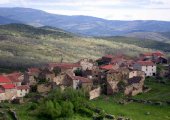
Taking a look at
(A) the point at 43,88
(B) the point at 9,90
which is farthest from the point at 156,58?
(B) the point at 9,90

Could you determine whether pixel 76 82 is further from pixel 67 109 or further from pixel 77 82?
pixel 67 109

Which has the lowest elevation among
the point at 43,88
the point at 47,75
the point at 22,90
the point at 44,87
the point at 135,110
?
the point at 135,110

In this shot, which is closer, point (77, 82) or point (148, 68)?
point (77, 82)

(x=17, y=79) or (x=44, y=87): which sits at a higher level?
(x=17, y=79)

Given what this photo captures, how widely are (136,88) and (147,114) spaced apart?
66.7 ft

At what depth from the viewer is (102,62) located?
161125 mm

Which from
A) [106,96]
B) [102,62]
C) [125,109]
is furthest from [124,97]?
[102,62]

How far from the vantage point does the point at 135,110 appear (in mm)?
97500

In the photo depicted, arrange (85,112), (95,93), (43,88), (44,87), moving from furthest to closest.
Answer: (44,87), (43,88), (95,93), (85,112)

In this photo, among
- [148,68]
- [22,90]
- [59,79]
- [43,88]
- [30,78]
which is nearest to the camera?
[22,90]

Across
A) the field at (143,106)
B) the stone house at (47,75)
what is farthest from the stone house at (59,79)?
the field at (143,106)

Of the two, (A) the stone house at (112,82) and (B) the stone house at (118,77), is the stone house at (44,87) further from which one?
(B) the stone house at (118,77)

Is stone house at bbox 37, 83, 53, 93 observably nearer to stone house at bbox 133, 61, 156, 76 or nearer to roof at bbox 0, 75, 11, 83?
roof at bbox 0, 75, 11, 83

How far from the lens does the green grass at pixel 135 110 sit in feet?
303
